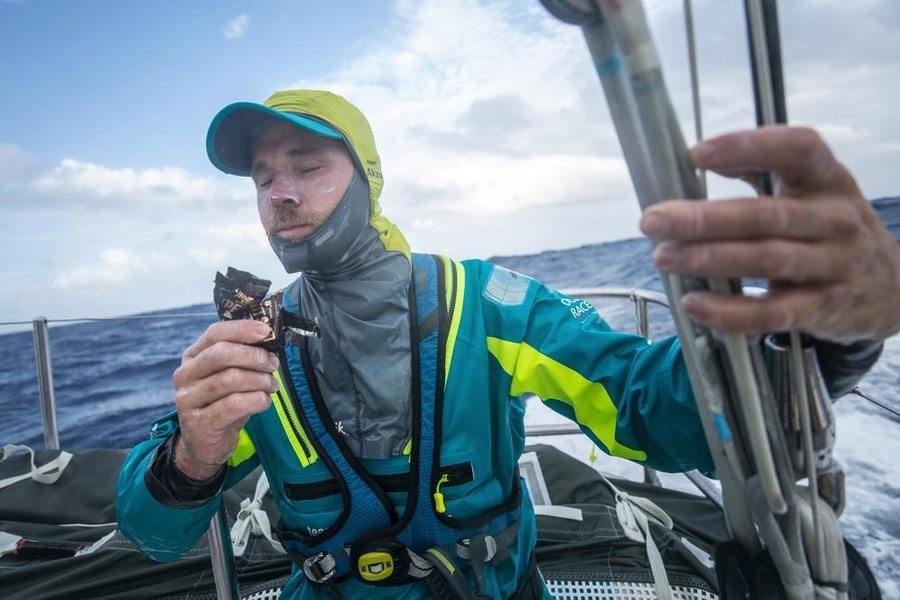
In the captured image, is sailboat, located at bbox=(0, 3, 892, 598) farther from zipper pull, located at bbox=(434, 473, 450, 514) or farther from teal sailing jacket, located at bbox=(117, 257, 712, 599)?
zipper pull, located at bbox=(434, 473, 450, 514)

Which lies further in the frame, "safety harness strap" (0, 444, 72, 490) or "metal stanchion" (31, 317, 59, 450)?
"metal stanchion" (31, 317, 59, 450)

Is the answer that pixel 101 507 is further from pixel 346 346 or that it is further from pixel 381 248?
pixel 381 248

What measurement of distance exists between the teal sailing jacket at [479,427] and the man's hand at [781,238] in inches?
21.5

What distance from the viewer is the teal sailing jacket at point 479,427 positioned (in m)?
1.10

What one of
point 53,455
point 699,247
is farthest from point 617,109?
point 53,455

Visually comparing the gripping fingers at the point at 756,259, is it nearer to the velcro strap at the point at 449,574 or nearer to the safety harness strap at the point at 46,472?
the velcro strap at the point at 449,574

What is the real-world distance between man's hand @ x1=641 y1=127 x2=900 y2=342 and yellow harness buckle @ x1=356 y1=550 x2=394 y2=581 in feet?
3.35

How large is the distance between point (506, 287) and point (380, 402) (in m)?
0.48

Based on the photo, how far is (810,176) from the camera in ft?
1.49

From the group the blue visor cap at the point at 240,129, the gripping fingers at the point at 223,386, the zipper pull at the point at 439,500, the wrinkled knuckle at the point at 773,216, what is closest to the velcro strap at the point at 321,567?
the zipper pull at the point at 439,500

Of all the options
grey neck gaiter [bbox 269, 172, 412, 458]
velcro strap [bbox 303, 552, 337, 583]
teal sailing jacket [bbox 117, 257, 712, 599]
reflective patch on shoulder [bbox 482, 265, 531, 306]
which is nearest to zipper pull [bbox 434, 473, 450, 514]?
teal sailing jacket [bbox 117, 257, 712, 599]

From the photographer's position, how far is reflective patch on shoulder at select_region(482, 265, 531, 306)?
1361 mm

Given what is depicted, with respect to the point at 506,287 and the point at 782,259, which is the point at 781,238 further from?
the point at 506,287

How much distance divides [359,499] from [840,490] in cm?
98
